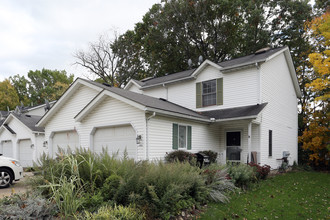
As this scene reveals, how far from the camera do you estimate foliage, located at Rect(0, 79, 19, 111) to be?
42.0m

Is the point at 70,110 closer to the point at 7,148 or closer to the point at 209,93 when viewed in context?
the point at 209,93

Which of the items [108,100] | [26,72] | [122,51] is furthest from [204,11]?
[26,72]

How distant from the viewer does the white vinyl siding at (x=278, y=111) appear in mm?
12914

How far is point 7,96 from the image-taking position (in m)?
42.5

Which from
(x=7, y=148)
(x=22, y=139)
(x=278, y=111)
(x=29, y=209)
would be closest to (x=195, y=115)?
(x=278, y=111)

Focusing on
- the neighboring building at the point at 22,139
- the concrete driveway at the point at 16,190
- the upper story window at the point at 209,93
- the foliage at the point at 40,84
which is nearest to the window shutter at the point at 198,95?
the upper story window at the point at 209,93

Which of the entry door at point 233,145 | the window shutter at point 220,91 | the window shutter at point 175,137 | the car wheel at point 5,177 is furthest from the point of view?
the window shutter at point 220,91

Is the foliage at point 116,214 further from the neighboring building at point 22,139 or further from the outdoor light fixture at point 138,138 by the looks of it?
the neighboring building at point 22,139

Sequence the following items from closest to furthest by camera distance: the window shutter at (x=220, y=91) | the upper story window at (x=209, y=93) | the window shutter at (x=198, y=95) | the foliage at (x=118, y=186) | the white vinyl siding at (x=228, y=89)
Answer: the foliage at (x=118, y=186) < the white vinyl siding at (x=228, y=89) < the window shutter at (x=220, y=91) < the upper story window at (x=209, y=93) < the window shutter at (x=198, y=95)

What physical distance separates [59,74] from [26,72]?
6.91 metres

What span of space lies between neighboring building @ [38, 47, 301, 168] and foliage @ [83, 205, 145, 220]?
5.08 metres

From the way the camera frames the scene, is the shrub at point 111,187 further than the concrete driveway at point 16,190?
No

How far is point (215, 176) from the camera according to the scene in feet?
24.3

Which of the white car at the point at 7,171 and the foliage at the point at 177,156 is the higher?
the foliage at the point at 177,156
